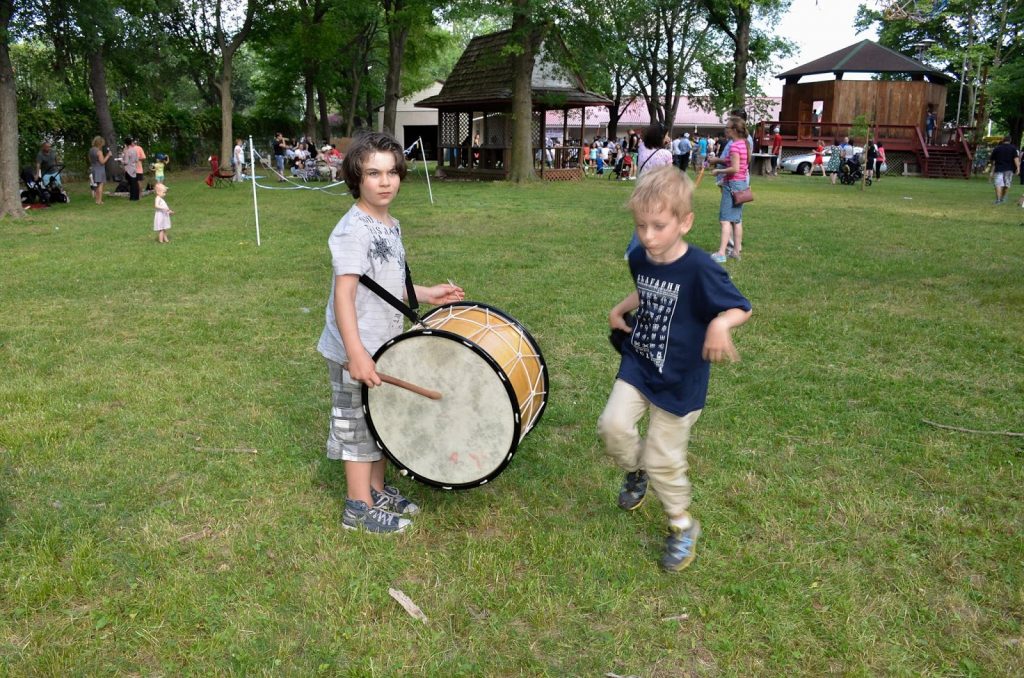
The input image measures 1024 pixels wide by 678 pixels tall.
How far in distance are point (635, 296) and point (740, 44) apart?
3816 centimetres

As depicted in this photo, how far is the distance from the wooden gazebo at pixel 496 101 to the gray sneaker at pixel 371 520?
2485 cm

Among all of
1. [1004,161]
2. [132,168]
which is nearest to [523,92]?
[132,168]

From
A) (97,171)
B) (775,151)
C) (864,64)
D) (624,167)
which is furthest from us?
(864,64)

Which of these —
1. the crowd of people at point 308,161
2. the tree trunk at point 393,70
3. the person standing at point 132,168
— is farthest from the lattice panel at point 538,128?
the person standing at point 132,168

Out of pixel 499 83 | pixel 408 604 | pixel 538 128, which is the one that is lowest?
pixel 408 604

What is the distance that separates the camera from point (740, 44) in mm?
37062

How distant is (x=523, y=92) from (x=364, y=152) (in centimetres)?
2299

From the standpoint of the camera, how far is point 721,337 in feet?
9.19

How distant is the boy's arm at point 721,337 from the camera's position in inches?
110

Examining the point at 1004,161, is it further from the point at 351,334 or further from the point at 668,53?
the point at 668,53

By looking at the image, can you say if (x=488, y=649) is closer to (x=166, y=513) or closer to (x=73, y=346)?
(x=166, y=513)

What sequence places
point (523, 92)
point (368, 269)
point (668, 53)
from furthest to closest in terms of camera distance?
1. point (668, 53)
2. point (523, 92)
3. point (368, 269)

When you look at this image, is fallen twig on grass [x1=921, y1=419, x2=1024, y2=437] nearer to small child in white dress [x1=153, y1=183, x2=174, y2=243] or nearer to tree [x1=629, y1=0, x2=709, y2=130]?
small child in white dress [x1=153, y1=183, x2=174, y2=243]

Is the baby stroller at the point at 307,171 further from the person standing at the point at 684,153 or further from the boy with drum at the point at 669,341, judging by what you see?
the boy with drum at the point at 669,341
